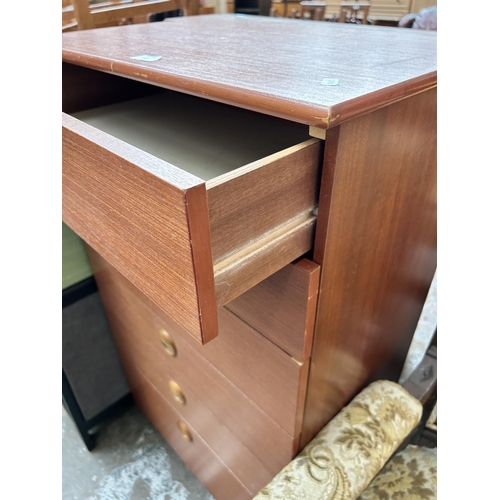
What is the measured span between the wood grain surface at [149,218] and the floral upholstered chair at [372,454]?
35 centimetres

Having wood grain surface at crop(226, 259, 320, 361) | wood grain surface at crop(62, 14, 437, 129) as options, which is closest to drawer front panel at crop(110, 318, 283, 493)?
wood grain surface at crop(226, 259, 320, 361)

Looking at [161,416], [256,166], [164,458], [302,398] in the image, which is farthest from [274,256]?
[164,458]

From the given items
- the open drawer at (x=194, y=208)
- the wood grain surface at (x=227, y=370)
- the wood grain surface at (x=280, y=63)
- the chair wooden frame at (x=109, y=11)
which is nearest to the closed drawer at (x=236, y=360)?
the wood grain surface at (x=227, y=370)

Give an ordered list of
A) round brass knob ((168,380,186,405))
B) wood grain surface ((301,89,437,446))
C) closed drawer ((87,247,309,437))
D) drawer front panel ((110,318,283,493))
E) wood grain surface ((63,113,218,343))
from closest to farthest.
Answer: wood grain surface ((63,113,218,343)) → wood grain surface ((301,89,437,446)) → closed drawer ((87,247,309,437)) → drawer front panel ((110,318,283,493)) → round brass knob ((168,380,186,405))

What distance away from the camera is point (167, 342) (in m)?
0.73

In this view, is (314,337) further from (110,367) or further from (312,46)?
(110,367)

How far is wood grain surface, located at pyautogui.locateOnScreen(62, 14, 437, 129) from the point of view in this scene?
32 cm

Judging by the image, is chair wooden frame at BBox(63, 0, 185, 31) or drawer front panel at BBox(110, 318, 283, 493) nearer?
drawer front panel at BBox(110, 318, 283, 493)

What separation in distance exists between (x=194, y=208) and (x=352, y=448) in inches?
19.6

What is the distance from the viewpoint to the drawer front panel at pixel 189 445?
82 cm

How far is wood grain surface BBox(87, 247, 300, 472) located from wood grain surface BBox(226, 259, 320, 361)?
21 millimetres

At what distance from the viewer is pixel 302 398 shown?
53 centimetres

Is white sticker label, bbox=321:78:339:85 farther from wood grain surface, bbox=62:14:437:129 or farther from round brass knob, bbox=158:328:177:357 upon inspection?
round brass knob, bbox=158:328:177:357

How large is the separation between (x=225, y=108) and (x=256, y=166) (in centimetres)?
33
